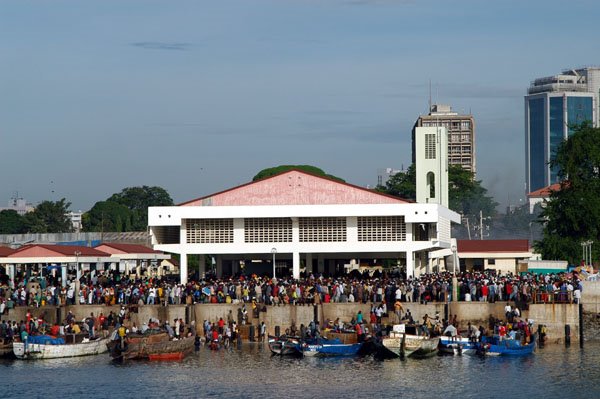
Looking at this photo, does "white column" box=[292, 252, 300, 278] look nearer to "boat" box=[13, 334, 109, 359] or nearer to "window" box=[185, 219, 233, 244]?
"window" box=[185, 219, 233, 244]

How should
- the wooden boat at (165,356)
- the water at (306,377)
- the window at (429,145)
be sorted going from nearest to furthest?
the water at (306,377)
the wooden boat at (165,356)
the window at (429,145)

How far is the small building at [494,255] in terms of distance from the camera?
122938 millimetres

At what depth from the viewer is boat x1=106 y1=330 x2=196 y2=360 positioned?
7012cm

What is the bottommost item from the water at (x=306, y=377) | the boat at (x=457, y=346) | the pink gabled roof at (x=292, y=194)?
the water at (x=306, y=377)

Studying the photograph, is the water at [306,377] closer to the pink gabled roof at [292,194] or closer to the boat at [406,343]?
the boat at [406,343]

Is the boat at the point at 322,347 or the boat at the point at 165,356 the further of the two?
the boat at the point at 322,347

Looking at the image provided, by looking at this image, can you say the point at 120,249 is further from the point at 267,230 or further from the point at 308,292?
the point at 308,292

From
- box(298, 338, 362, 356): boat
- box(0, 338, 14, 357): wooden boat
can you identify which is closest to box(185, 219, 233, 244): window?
box(298, 338, 362, 356): boat

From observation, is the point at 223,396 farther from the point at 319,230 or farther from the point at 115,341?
the point at 319,230

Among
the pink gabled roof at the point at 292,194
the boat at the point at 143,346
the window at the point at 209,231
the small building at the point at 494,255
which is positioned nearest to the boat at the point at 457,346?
the boat at the point at 143,346

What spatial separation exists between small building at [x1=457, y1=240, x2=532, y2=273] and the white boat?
57.0 metres

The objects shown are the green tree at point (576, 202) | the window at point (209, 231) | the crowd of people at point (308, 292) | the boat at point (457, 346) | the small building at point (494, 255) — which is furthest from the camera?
the small building at point (494, 255)

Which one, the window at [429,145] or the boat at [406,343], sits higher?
the window at [429,145]

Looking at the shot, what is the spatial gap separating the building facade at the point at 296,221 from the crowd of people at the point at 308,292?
757 cm
